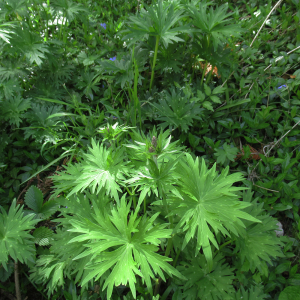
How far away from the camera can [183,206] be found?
1.17 metres

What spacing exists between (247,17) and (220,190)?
2.40 m

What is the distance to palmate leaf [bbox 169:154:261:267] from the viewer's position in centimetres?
109

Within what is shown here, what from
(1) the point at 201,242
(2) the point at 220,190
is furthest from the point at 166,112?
(1) the point at 201,242

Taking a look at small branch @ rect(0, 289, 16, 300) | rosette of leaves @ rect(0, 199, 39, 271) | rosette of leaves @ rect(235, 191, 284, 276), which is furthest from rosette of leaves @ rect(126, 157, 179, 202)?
small branch @ rect(0, 289, 16, 300)

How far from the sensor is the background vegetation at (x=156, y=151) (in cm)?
124

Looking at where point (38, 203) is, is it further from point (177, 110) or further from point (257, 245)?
point (257, 245)

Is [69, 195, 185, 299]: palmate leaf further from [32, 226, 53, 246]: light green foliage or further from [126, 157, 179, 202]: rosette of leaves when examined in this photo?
[32, 226, 53, 246]: light green foliage

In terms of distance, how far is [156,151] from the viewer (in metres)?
1.04

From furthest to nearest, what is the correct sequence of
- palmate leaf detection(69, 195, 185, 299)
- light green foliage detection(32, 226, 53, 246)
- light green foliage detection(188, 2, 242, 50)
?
light green foliage detection(188, 2, 242, 50) < light green foliage detection(32, 226, 53, 246) < palmate leaf detection(69, 195, 185, 299)

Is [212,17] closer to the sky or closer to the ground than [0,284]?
closer to the sky

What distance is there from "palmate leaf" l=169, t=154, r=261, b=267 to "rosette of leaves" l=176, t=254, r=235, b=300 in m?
0.27

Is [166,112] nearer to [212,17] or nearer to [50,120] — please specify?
[212,17]

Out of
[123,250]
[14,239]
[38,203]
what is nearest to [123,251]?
[123,250]

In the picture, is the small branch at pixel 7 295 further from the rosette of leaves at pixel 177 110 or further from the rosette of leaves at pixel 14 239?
the rosette of leaves at pixel 177 110
